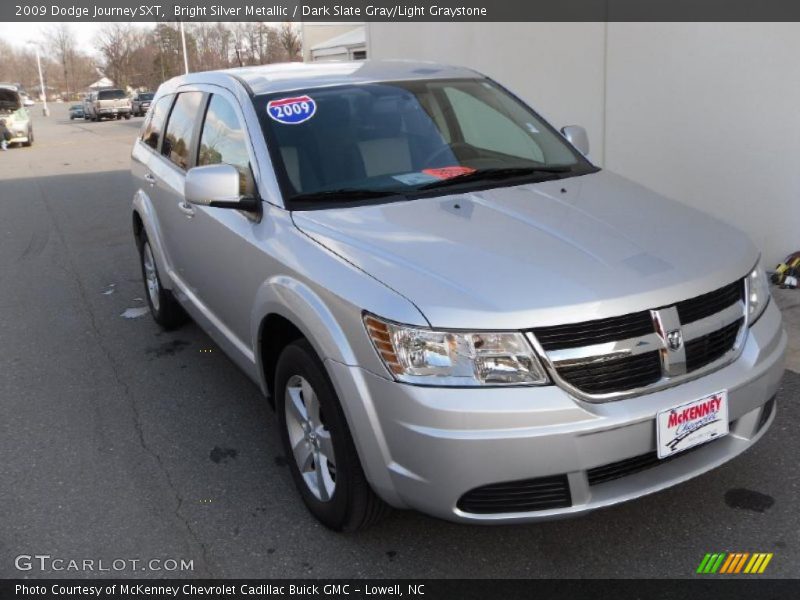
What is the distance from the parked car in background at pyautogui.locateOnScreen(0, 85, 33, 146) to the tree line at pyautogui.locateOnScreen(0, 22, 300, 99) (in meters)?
16.3

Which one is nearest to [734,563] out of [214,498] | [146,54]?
[214,498]

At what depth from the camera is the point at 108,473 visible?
379 cm

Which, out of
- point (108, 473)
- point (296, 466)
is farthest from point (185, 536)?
point (108, 473)

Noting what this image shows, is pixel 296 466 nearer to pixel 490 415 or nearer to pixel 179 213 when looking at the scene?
pixel 490 415

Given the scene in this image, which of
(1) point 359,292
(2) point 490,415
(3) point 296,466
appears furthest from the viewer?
(3) point 296,466

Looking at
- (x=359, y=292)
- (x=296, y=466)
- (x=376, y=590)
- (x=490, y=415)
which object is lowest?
(x=376, y=590)

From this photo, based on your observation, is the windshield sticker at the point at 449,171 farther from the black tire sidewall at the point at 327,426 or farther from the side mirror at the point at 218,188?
the black tire sidewall at the point at 327,426

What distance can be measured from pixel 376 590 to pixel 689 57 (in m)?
5.19

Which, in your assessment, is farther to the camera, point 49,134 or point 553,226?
point 49,134

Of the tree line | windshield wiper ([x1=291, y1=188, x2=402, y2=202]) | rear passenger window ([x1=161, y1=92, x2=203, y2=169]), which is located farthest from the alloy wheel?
the tree line

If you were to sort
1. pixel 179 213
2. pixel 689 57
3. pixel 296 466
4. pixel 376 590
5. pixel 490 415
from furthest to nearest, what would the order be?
pixel 689 57
pixel 179 213
pixel 296 466
pixel 376 590
pixel 490 415

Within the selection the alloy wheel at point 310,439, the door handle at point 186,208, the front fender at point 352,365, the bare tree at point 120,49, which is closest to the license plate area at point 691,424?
the front fender at point 352,365

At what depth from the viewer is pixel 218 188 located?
133 inches

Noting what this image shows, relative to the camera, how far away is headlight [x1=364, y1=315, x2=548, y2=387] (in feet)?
8.16
